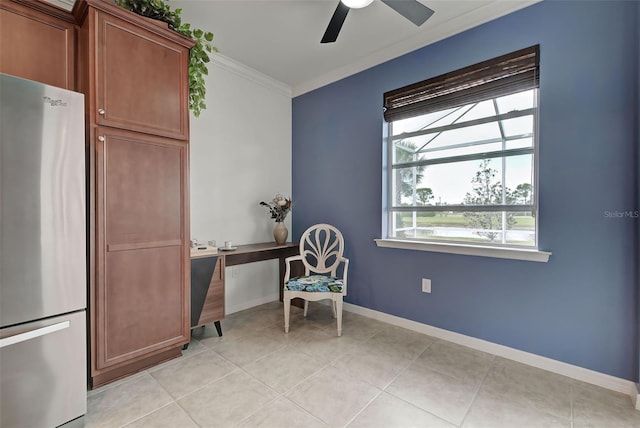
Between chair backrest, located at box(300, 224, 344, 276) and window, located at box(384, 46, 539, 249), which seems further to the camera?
chair backrest, located at box(300, 224, 344, 276)

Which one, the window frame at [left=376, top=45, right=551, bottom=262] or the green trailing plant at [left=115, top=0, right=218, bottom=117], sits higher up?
the green trailing plant at [left=115, top=0, right=218, bottom=117]

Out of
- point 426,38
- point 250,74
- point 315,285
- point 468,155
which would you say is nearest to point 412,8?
point 426,38

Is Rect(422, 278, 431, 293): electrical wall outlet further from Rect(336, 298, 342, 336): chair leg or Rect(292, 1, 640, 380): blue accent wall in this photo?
Rect(336, 298, 342, 336): chair leg

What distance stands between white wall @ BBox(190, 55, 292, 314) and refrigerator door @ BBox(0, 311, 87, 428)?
4.96 feet

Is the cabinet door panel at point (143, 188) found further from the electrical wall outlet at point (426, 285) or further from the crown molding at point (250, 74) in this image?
the electrical wall outlet at point (426, 285)

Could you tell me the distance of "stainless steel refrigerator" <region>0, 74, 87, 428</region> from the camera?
1.23m

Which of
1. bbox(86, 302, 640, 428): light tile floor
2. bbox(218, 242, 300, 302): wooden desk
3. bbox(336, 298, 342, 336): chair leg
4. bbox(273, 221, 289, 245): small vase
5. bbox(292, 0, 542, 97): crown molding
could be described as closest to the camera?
Answer: bbox(86, 302, 640, 428): light tile floor

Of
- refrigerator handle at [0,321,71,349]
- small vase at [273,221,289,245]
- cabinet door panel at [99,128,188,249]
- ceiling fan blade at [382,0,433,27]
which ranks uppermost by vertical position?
ceiling fan blade at [382,0,433,27]

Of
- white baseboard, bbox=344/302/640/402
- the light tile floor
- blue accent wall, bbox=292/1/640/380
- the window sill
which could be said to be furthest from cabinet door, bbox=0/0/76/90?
white baseboard, bbox=344/302/640/402

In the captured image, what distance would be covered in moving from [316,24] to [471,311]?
2736 mm

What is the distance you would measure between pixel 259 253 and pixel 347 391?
1538 mm

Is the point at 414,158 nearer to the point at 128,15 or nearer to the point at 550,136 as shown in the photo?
the point at 550,136

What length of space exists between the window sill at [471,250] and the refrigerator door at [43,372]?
2352mm

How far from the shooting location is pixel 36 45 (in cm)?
168
